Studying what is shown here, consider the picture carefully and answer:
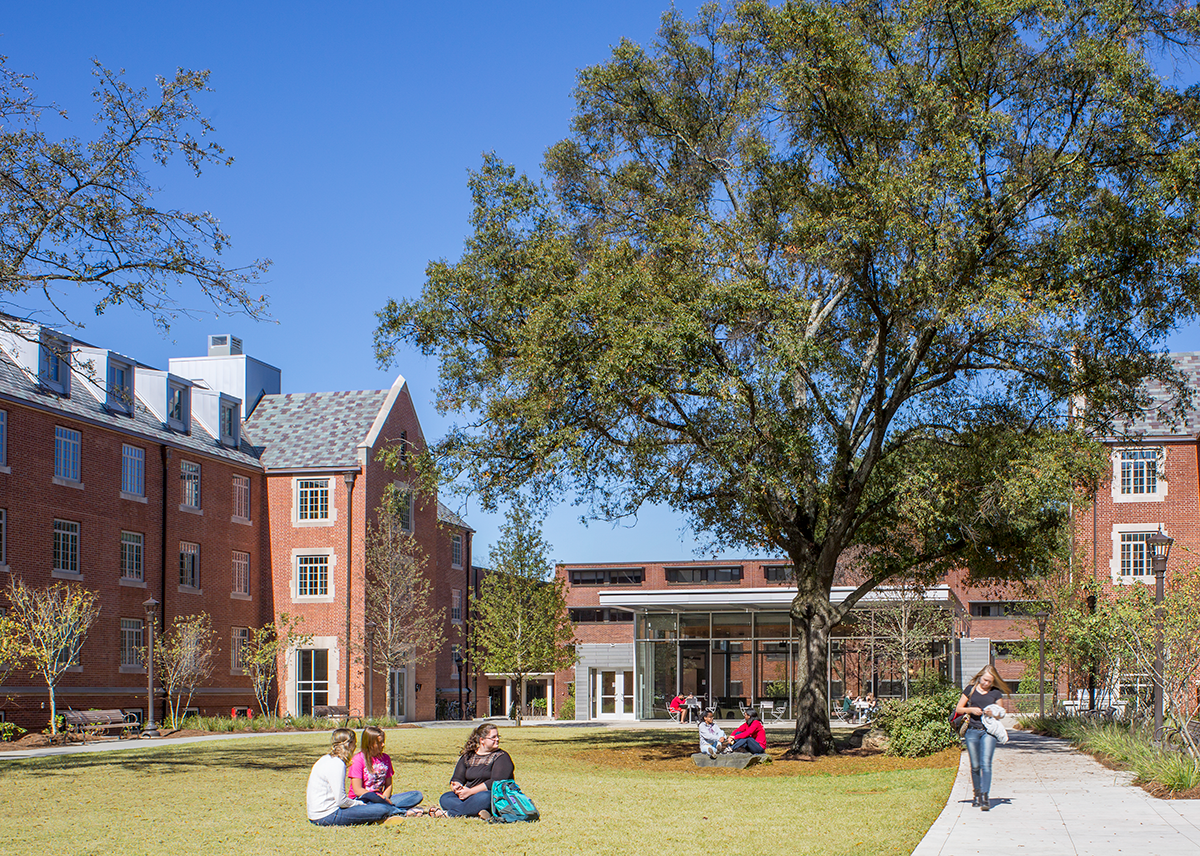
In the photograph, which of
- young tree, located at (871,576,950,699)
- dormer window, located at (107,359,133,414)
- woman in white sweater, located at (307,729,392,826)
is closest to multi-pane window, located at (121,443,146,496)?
dormer window, located at (107,359,133,414)

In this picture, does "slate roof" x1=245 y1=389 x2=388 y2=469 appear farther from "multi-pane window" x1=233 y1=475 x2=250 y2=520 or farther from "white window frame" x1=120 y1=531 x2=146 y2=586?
"white window frame" x1=120 y1=531 x2=146 y2=586

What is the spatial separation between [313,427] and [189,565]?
323 inches

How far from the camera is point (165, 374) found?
1591 inches

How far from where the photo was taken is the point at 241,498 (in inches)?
1722

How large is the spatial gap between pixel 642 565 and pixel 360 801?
2261 inches

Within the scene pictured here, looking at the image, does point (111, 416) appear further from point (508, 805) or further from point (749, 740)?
point (508, 805)

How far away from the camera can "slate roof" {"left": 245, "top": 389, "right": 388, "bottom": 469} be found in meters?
44.7

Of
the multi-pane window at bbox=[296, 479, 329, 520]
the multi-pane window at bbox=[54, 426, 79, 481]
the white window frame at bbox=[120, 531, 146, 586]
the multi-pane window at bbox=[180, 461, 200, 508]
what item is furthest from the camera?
the multi-pane window at bbox=[296, 479, 329, 520]

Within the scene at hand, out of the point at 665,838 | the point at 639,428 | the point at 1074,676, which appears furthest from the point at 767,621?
the point at 665,838

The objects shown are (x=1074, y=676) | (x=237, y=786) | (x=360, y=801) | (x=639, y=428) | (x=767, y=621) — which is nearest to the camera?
(x=360, y=801)

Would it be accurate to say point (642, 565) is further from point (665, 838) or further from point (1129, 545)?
point (665, 838)

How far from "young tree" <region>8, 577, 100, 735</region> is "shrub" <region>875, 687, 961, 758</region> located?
19.6 m

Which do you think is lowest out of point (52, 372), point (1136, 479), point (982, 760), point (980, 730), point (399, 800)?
point (399, 800)

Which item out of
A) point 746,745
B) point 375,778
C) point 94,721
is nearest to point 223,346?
point 94,721
